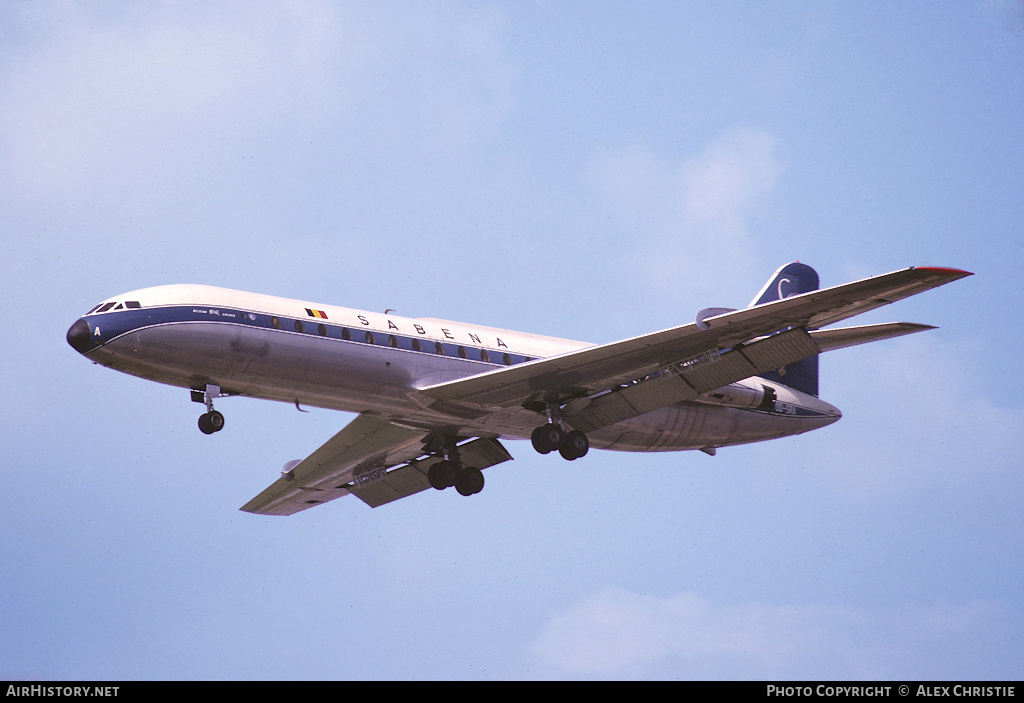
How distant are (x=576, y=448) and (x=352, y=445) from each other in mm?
6865

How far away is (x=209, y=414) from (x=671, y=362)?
1158 centimetres

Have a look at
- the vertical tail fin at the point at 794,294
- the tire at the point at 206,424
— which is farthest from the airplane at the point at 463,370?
the vertical tail fin at the point at 794,294

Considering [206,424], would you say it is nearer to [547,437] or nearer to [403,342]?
[403,342]

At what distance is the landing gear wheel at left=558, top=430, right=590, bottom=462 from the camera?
33094 mm

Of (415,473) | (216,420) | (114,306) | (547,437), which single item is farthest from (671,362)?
(114,306)

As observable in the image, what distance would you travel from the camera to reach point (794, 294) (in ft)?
135

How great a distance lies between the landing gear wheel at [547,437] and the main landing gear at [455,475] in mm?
3495

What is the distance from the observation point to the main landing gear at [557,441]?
108ft

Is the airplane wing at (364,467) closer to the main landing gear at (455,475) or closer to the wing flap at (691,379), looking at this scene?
the main landing gear at (455,475)

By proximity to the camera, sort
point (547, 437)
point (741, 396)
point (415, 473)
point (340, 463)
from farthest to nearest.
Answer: point (415, 473), point (340, 463), point (741, 396), point (547, 437)
